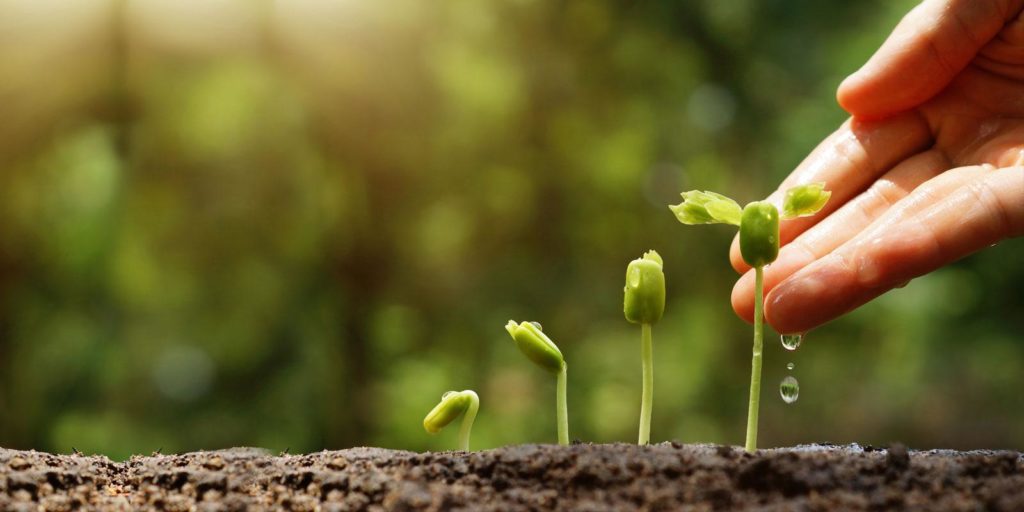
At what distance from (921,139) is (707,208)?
0.66 metres

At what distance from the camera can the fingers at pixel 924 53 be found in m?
1.40

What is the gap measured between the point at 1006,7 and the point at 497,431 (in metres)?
2.42

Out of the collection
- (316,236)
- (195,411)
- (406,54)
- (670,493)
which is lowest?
(670,493)

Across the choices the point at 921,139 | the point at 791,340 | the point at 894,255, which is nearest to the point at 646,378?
the point at 791,340

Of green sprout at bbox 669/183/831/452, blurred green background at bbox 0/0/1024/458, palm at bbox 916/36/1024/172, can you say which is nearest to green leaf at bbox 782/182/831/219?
green sprout at bbox 669/183/831/452

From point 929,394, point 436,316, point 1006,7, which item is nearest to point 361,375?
point 436,316

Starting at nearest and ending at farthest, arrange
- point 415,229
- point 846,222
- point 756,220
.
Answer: point 756,220, point 846,222, point 415,229

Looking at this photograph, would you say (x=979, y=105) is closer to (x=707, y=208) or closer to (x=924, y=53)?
(x=924, y=53)

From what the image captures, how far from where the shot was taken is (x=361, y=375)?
3.43m

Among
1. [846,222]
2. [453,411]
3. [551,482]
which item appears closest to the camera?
[551,482]

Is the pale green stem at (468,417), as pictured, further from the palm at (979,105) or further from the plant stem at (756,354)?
the palm at (979,105)

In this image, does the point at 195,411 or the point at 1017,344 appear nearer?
the point at 195,411

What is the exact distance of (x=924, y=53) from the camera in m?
1.41

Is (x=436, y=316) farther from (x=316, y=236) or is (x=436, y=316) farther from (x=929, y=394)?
(x=929, y=394)
